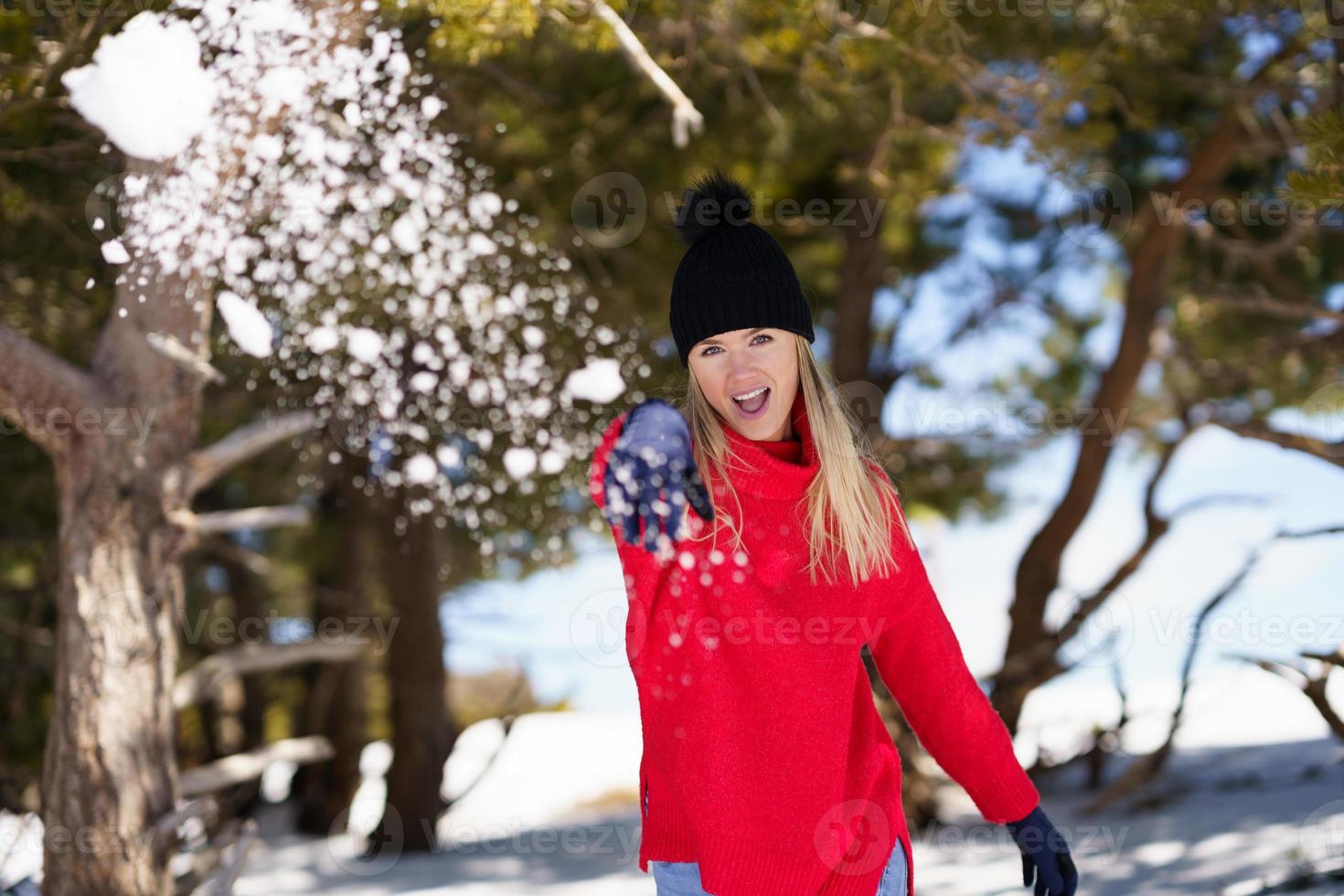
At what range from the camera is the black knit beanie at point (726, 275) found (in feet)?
5.71

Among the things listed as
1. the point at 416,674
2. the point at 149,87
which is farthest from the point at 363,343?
the point at 416,674

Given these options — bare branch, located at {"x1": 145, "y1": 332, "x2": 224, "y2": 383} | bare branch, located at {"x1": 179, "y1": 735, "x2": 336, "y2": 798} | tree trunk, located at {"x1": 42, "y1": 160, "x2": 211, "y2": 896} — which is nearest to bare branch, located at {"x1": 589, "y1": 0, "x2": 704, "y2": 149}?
tree trunk, located at {"x1": 42, "y1": 160, "x2": 211, "y2": 896}

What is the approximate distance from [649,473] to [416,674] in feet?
12.0

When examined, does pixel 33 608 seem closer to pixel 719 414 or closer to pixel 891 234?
pixel 719 414

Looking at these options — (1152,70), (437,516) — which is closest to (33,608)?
(437,516)

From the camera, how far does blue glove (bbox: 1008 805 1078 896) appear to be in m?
1.88

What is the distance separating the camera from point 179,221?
247 cm

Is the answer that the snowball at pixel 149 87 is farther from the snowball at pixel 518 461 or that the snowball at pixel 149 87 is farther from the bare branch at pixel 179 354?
the snowball at pixel 518 461

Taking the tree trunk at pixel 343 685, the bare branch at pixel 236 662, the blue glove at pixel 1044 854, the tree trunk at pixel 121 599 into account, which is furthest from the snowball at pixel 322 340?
the tree trunk at pixel 343 685

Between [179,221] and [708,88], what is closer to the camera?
[179,221]

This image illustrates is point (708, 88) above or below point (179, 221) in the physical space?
above

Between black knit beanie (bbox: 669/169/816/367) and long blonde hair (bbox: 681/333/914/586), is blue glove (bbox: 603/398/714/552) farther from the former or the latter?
black knit beanie (bbox: 669/169/816/367)

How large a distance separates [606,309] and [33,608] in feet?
7.48

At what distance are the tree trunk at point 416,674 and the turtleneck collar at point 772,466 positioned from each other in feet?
10.6
